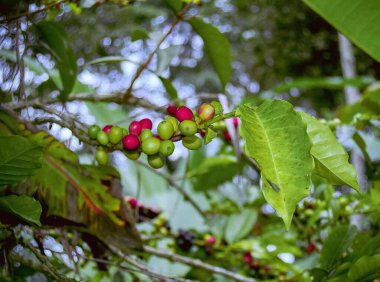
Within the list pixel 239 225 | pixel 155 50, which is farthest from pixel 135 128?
pixel 239 225

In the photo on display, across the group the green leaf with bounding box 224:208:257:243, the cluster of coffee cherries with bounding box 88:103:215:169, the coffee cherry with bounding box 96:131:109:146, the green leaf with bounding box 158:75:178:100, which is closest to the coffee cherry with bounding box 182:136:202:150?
the cluster of coffee cherries with bounding box 88:103:215:169

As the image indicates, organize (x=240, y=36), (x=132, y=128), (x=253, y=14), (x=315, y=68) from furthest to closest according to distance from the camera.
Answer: (x=240, y=36), (x=253, y=14), (x=315, y=68), (x=132, y=128)

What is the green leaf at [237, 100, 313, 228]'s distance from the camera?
487 millimetres

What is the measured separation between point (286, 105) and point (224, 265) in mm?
842

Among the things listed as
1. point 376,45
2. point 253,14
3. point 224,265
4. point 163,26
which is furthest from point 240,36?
point 376,45

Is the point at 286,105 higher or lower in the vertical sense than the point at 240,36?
higher

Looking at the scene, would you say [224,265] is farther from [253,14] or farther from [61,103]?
[253,14]

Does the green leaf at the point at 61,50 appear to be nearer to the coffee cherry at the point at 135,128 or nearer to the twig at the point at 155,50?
the twig at the point at 155,50

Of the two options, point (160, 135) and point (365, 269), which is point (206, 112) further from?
point (365, 269)

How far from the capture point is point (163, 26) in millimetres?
5488

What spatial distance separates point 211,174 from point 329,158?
33.0 inches

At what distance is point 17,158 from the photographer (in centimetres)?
58

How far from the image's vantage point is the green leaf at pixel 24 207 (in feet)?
1.88

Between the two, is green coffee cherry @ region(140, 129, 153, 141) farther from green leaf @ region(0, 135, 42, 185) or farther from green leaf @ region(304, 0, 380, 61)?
green leaf @ region(304, 0, 380, 61)
